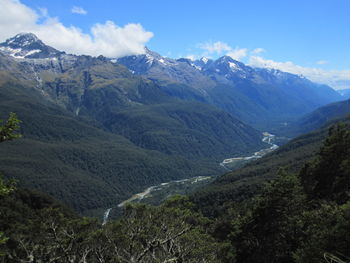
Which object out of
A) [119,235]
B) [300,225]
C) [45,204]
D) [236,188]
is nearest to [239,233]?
[300,225]

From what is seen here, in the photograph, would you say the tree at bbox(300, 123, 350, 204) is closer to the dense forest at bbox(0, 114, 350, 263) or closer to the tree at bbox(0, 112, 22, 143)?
the dense forest at bbox(0, 114, 350, 263)

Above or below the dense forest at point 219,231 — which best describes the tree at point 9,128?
above

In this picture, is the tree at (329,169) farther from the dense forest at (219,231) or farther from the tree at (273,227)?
the tree at (273,227)

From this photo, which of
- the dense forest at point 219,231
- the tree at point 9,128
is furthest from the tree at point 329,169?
the tree at point 9,128

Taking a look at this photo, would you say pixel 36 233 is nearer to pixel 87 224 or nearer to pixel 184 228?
pixel 87 224

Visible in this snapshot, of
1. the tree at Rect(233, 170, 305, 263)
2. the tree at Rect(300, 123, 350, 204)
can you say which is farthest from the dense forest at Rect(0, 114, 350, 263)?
the tree at Rect(300, 123, 350, 204)

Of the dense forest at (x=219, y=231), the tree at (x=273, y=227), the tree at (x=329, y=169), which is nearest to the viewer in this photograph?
the dense forest at (x=219, y=231)

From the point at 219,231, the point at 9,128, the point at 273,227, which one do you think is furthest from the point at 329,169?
the point at 9,128

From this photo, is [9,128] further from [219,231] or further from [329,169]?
[329,169]
